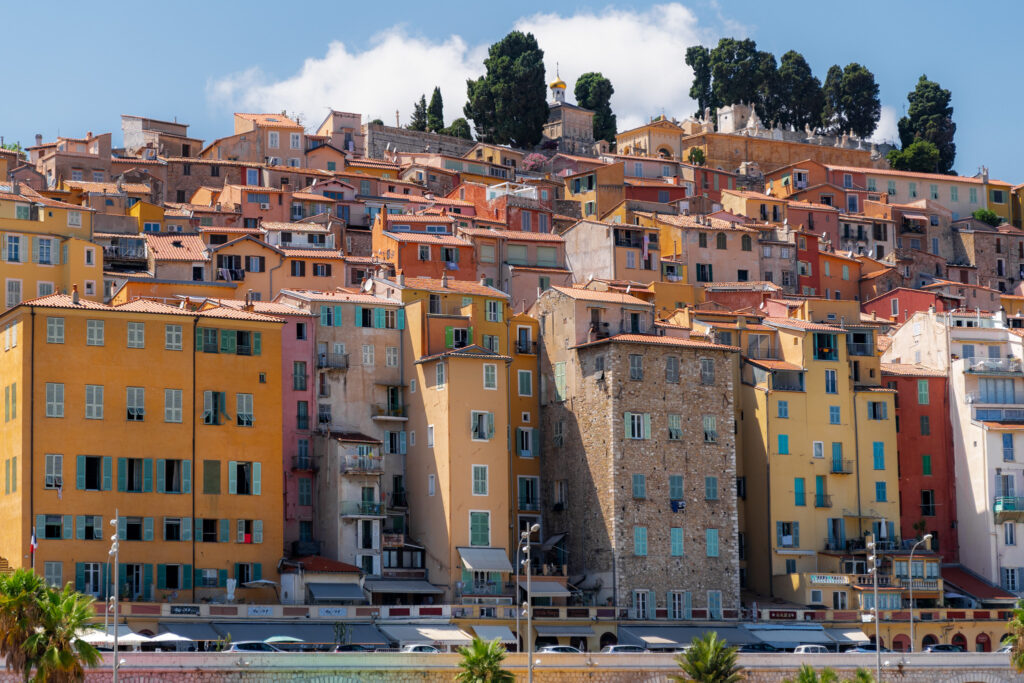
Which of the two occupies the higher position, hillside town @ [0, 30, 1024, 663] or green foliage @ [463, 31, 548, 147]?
green foliage @ [463, 31, 548, 147]

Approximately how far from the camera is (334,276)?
100m

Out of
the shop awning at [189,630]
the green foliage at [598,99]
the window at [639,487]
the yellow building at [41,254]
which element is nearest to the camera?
the shop awning at [189,630]

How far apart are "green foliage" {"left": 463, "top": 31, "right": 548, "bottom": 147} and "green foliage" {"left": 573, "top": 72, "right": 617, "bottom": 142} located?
13.7 meters

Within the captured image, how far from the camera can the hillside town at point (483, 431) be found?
245 ft

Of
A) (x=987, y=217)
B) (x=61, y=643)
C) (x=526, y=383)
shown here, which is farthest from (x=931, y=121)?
(x=61, y=643)

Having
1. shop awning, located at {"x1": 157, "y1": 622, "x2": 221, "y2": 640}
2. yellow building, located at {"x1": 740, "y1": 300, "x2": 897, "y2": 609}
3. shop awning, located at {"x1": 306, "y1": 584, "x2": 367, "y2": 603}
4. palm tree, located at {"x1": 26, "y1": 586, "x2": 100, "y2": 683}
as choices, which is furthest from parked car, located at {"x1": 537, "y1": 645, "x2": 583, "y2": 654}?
palm tree, located at {"x1": 26, "y1": 586, "x2": 100, "y2": 683}

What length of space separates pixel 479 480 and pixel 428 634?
9258mm

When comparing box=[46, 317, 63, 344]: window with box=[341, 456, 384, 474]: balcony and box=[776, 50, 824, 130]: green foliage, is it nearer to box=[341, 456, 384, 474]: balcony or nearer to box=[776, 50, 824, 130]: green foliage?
box=[341, 456, 384, 474]: balcony

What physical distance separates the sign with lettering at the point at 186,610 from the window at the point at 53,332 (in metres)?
12.4

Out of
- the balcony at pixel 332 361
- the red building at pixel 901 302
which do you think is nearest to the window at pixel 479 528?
the balcony at pixel 332 361

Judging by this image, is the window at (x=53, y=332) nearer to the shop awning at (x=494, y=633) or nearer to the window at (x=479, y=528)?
the window at (x=479, y=528)

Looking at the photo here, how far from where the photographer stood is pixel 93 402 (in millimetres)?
74625

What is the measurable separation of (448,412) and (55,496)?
18.2 metres

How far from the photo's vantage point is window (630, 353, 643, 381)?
83.8 metres
